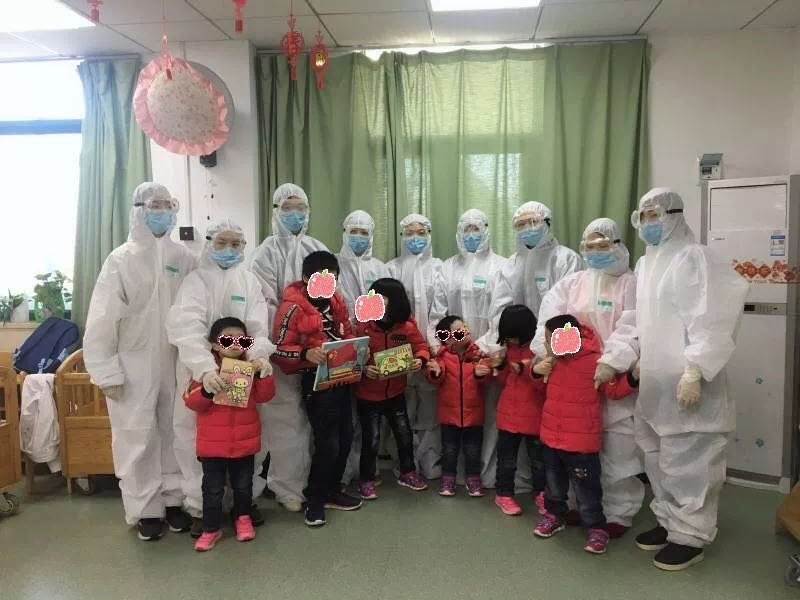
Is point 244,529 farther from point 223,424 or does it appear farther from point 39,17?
point 39,17

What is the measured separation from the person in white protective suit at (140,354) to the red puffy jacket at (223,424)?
0.84 ft

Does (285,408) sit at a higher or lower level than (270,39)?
lower

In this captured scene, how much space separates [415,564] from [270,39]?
3174mm

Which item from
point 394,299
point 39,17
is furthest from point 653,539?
point 39,17

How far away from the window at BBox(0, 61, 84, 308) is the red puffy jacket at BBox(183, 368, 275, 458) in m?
2.41

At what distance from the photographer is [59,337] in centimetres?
357

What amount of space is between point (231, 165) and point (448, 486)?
2421mm

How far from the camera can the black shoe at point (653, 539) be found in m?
2.36

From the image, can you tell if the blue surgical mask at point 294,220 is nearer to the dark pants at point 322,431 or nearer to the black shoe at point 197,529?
the dark pants at point 322,431

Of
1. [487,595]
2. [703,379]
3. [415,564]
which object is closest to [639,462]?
[703,379]

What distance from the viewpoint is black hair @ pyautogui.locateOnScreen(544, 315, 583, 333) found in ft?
7.84

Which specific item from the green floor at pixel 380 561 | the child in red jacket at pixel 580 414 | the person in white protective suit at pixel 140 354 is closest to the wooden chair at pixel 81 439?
the green floor at pixel 380 561

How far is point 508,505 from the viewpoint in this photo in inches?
107

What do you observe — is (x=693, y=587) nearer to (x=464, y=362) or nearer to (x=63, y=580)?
(x=464, y=362)
